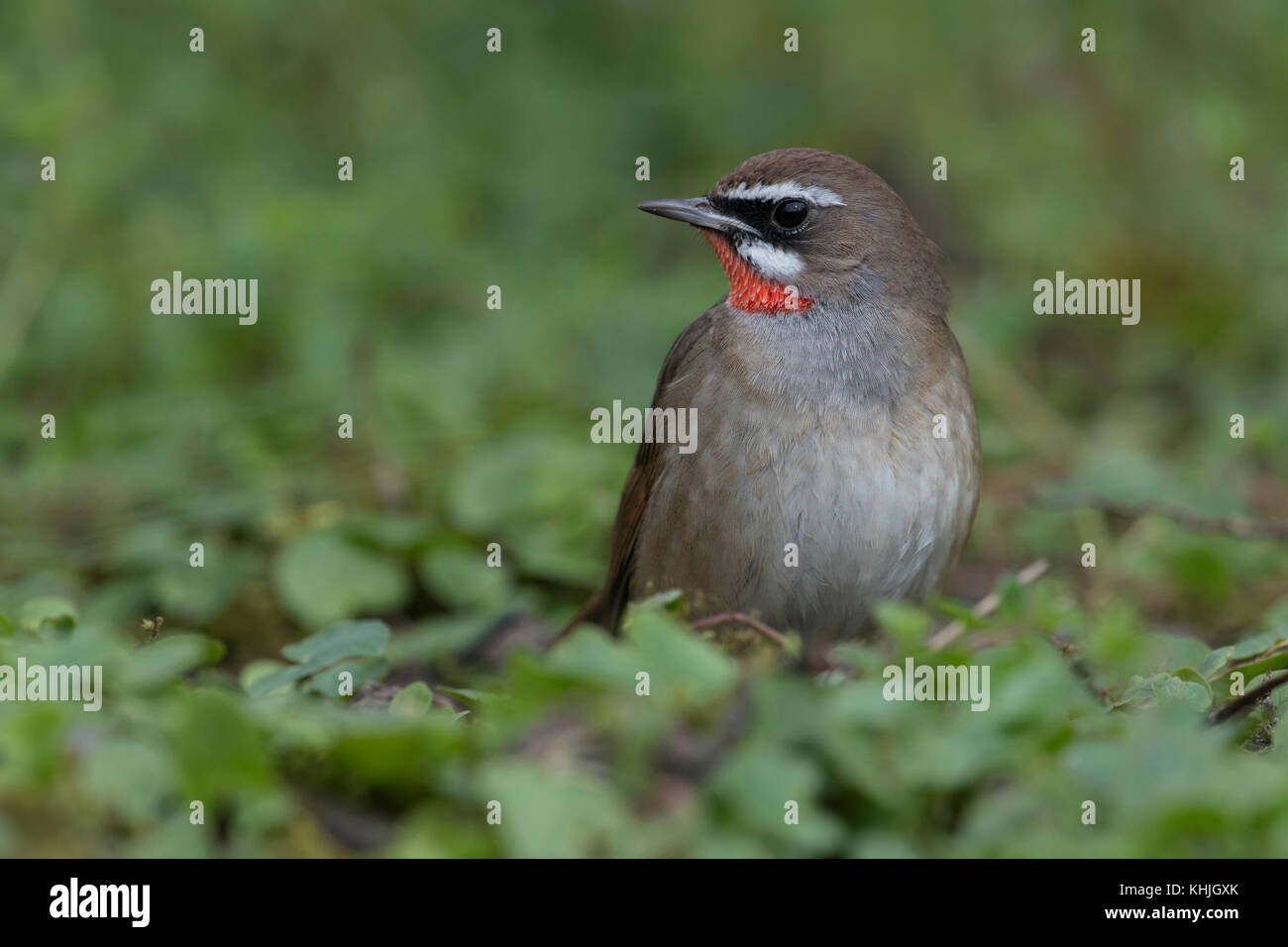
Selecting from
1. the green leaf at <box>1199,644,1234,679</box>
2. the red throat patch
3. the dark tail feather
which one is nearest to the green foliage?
the green leaf at <box>1199,644,1234,679</box>

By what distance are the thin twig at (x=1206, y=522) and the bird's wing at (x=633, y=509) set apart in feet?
6.28

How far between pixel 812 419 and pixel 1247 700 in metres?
1.73

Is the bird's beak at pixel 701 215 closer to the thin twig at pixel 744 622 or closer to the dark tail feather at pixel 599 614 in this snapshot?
the dark tail feather at pixel 599 614

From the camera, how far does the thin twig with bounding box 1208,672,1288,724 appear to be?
13.1ft

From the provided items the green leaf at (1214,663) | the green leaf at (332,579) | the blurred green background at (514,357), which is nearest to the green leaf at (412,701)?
the blurred green background at (514,357)

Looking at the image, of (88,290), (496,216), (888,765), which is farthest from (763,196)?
(496,216)

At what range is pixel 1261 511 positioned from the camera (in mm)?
7496

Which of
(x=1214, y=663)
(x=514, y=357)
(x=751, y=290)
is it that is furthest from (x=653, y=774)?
(x=514, y=357)

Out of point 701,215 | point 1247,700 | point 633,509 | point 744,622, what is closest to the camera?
point 1247,700

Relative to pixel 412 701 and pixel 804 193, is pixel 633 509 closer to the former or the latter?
pixel 804 193

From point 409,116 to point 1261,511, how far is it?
21.8 feet

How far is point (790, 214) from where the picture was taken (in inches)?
222

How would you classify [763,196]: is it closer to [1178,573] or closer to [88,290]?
[1178,573]
